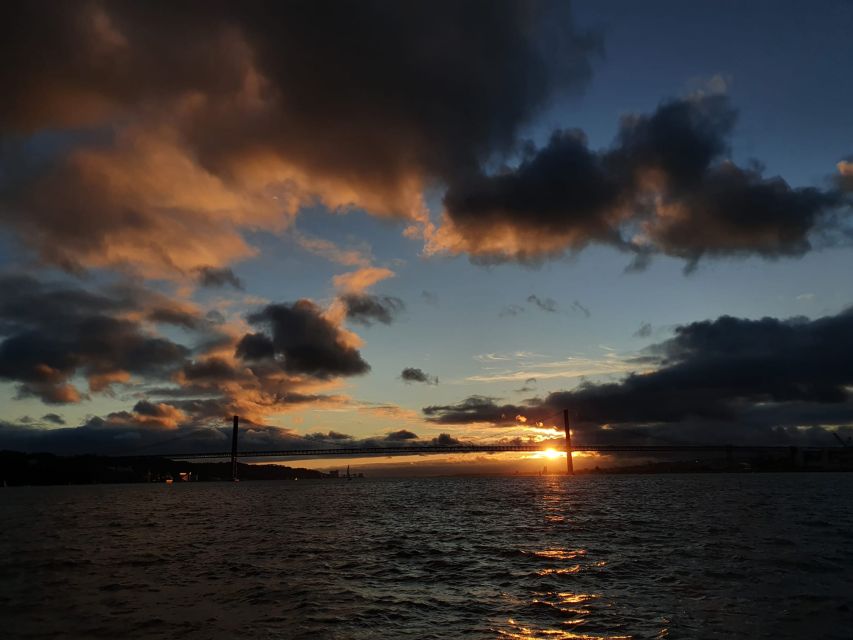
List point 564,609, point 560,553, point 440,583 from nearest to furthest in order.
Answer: point 564,609 < point 440,583 < point 560,553

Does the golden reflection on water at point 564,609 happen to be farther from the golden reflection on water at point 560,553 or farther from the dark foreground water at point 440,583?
the golden reflection on water at point 560,553

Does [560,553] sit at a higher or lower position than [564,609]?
lower

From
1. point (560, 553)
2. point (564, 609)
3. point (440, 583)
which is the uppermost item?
point (564, 609)

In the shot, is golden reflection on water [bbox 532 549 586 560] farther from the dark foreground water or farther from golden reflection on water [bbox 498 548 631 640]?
golden reflection on water [bbox 498 548 631 640]

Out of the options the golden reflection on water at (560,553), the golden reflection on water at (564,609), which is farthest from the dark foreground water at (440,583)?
the golden reflection on water at (560,553)

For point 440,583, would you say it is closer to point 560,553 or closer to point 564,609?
point 564,609

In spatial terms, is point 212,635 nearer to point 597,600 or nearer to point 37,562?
point 597,600

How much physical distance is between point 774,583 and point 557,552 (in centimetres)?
1188

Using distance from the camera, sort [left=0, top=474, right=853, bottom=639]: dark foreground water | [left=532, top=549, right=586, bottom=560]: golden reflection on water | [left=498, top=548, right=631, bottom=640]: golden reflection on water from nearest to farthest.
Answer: [left=498, top=548, right=631, bottom=640]: golden reflection on water
[left=0, top=474, right=853, bottom=639]: dark foreground water
[left=532, top=549, right=586, bottom=560]: golden reflection on water

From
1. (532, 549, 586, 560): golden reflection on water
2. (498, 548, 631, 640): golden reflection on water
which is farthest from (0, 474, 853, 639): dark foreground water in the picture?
(532, 549, 586, 560): golden reflection on water

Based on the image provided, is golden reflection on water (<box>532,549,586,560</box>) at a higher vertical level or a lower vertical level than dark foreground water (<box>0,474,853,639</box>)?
lower

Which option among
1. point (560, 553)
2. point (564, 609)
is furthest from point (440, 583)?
point (560, 553)

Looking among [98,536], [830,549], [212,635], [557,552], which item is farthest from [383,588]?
[98,536]

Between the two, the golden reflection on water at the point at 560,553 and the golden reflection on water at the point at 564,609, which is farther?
the golden reflection on water at the point at 560,553
